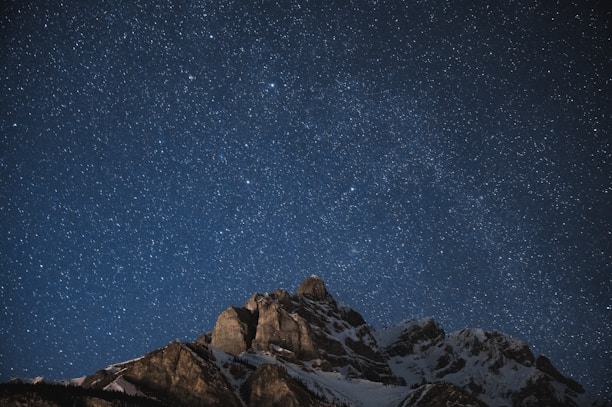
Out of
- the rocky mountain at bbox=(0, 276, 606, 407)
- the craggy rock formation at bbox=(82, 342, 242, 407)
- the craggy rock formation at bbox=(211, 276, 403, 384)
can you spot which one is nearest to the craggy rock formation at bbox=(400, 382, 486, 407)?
the rocky mountain at bbox=(0, 276, 606, 407)

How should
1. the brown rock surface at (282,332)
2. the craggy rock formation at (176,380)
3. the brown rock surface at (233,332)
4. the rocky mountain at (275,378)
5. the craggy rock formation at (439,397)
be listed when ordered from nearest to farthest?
the rocky mountain at (275,378), the craggy rock formation at (176,380), the craggy rock formation at (439,397), the brown rock surface at (233,332), the brown rock surface at (282,332)

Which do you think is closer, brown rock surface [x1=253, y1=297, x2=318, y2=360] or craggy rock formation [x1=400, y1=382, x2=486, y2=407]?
craggy rock formation [x1=400, y1=382, x2=486, y2=407]

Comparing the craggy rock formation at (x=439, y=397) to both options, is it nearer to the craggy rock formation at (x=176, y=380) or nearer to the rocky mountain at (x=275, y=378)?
the rocky mountain at (x=275, y=378)

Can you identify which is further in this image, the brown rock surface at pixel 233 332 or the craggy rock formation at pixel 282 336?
the craggy rock formation at pixel 282 336

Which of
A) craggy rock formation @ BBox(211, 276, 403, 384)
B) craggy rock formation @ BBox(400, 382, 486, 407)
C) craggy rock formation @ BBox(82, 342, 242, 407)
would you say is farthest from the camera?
craggy rock formation @ BBox(211, 276, 403, 384)

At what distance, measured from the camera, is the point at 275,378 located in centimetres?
11075

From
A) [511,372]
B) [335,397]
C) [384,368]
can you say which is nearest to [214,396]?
[335,397]

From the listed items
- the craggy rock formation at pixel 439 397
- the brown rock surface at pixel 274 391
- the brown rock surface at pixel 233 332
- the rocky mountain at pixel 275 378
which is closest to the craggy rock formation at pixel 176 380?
the rocky mountain at pixel 275 378

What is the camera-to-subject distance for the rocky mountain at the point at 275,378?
10038cm

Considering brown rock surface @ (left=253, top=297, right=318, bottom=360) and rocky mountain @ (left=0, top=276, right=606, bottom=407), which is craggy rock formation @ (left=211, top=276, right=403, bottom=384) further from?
rocky mountain @ (left=0, top=276, right=606, bottom=407)


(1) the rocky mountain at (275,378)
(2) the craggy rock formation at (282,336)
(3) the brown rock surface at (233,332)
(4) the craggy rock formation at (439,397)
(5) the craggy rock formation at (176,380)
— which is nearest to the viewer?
(1) the rocky mountain at (275,378)

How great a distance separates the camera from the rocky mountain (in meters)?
100

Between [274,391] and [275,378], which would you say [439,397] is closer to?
[275,378]

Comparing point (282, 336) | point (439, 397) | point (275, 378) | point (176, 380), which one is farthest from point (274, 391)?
point (282, 336)
